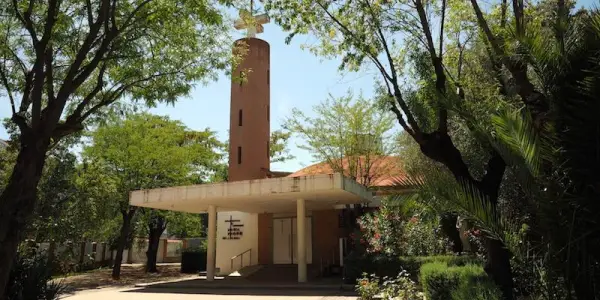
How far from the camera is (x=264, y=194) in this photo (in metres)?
17.3

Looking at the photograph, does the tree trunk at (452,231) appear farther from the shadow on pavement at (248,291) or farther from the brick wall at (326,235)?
the shadow on pavement at (248,291)

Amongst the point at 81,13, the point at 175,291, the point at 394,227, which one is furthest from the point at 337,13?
the point at 175,291

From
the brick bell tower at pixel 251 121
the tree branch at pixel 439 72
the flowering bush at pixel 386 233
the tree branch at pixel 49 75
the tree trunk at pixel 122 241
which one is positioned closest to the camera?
the tree branch at pixel 49 75

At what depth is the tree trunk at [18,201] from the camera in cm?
708

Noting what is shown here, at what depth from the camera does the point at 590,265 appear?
5.08 metres

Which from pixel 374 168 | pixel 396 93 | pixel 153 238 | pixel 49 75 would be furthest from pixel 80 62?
pixel 153 238

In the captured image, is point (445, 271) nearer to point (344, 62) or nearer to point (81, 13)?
point (344, 62)

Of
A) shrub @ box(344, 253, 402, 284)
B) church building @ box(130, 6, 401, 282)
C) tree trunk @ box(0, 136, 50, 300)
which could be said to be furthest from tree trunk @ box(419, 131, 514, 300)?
church building @ box(130, 6, 401, 282)

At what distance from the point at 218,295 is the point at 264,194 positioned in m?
3.89

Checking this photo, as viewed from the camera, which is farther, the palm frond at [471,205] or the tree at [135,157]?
the tree at [135,157]

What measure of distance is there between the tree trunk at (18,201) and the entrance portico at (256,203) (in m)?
9.85

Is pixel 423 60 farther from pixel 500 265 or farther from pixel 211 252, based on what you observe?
pixel 211 252

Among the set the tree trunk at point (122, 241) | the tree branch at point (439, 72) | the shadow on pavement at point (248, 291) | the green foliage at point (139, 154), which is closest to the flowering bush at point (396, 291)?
the shadow on pavement at point (248, 291)

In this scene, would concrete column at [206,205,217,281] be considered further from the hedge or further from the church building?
the hedge
